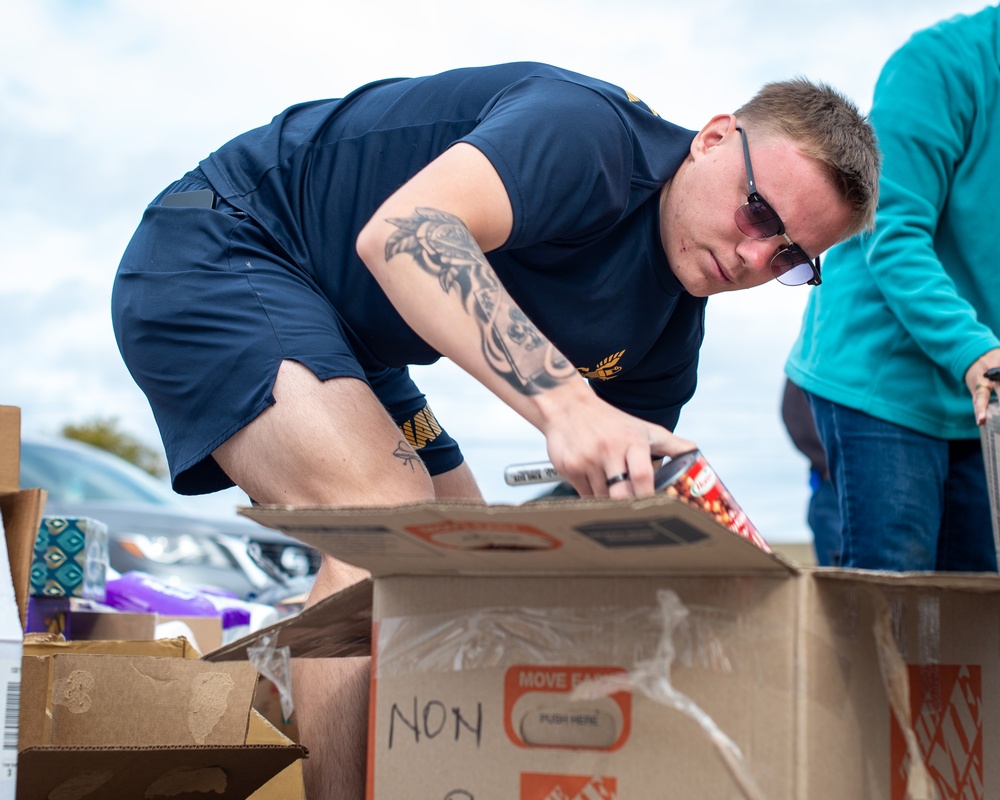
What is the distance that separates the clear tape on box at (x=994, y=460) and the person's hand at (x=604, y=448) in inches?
26.2

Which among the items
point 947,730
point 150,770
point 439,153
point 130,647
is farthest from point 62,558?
Result: point 947,730

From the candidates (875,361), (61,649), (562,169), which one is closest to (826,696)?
(562,169)

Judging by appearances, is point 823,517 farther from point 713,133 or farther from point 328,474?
point 328,474

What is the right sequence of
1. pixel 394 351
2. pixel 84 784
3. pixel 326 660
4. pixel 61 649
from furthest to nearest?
pixel 394 351 → pixel 61 649 → pixel 326 660 → pixel 84 784

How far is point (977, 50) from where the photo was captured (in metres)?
2.24

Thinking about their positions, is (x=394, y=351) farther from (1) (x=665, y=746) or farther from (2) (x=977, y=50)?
(2) (x=977, y=50)

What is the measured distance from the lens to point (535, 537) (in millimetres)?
1036

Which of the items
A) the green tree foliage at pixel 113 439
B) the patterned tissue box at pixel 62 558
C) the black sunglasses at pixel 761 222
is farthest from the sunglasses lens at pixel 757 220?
the green tree foliage at pixel 113 439

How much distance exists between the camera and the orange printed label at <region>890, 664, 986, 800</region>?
3.95 ft

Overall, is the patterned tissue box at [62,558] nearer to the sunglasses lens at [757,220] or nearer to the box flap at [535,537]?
the box flap at [535,537]

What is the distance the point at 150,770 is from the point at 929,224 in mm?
1779

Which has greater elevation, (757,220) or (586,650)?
(757,220)

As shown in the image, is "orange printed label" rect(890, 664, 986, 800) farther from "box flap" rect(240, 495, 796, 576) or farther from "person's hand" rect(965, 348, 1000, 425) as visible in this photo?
"person's hand" rect(965, 348, 1000, 425)

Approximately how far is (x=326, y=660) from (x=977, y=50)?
1783 millimetres
